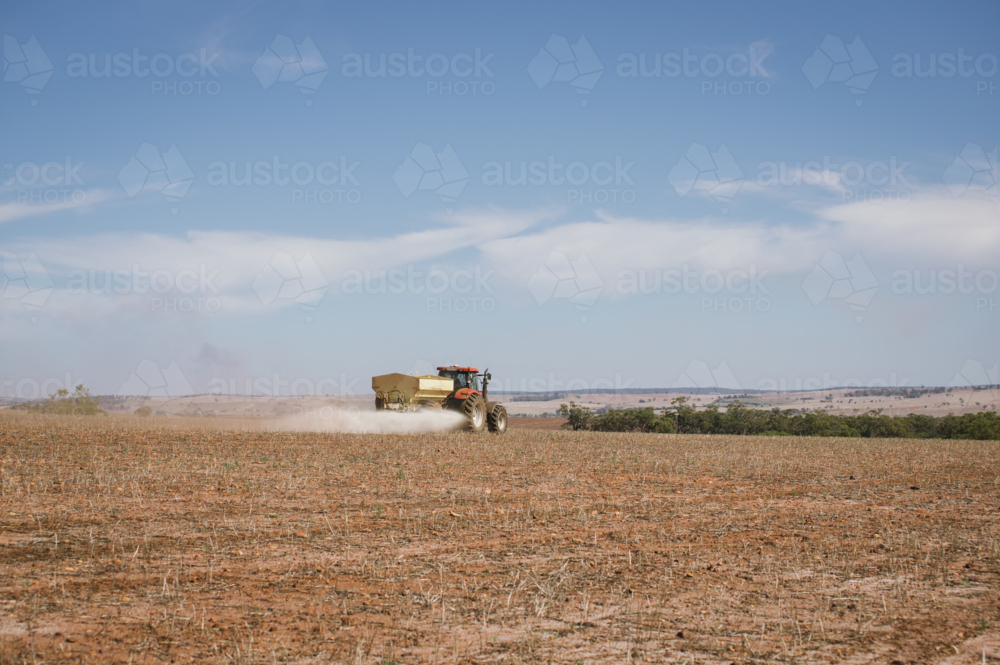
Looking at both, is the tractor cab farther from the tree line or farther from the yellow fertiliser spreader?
the tree line

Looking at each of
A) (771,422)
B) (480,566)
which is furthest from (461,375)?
(771,422)

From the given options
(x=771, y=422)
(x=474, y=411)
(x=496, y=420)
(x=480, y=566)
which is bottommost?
(x=771, y=422)

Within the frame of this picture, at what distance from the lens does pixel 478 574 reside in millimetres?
8102

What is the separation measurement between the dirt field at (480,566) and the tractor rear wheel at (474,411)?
1097 cm

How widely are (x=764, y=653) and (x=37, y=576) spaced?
7.28 m

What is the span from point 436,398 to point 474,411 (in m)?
1.60

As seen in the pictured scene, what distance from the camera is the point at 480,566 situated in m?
8.45

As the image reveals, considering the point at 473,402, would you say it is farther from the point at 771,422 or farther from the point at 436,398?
the point at 771,422

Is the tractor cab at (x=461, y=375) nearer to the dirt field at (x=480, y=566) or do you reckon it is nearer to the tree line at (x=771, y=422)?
the dirt field at (x=480, y=566)

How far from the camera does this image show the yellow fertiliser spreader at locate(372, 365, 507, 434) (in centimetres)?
2761

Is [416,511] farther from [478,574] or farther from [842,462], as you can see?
[842,462]

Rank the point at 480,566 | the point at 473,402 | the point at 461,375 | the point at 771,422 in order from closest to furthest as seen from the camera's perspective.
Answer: the point at 480,566 → the point at 473,402 → the point at 461,375 → the point at 771,422

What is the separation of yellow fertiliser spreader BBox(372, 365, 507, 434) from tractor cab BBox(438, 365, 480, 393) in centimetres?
19

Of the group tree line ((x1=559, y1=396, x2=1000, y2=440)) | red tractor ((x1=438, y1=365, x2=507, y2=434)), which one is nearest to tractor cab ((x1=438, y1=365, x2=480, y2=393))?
red tractor ((x1=438, y1=365, x2=507, y2=434))
